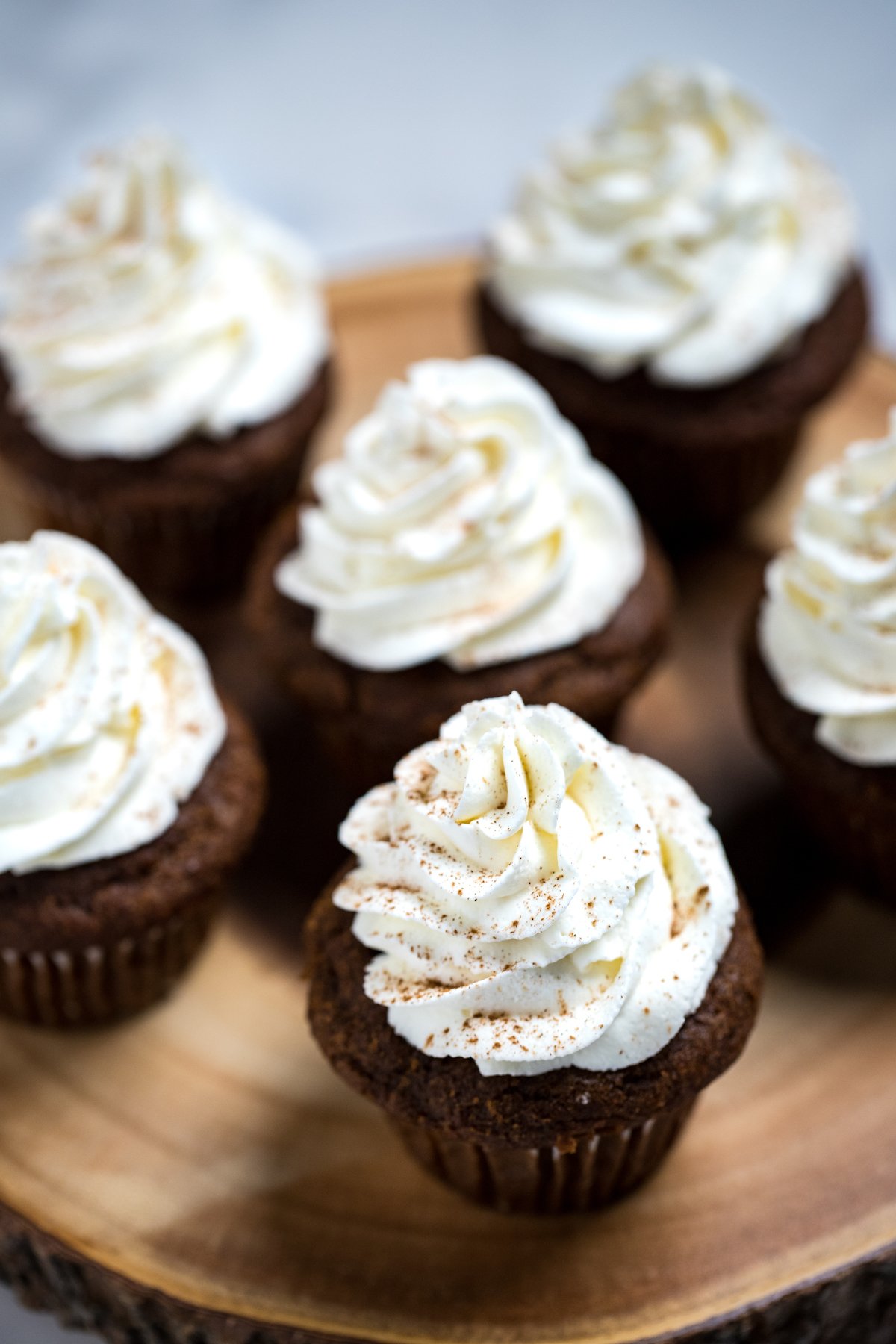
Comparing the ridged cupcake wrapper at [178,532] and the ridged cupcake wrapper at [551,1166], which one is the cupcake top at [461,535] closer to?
the ridged cupcake wrapper at [178,532]

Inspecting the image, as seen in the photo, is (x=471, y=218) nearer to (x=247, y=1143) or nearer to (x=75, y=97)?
(x=75, y=97)

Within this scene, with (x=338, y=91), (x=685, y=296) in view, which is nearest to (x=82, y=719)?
(x=685, y=296)

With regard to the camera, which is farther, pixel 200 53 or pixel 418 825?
pixel 200 53

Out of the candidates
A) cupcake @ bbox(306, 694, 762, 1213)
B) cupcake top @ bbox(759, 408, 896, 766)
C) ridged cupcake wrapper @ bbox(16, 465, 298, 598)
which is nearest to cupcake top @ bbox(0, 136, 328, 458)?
ridged cupcake wrapper @ bbox(16, 465, 298, 598)

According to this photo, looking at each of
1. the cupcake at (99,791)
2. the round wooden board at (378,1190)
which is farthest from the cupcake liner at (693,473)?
the cupcake at (99,791)

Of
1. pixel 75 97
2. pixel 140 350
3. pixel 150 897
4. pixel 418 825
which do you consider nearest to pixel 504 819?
pixel 418 825
